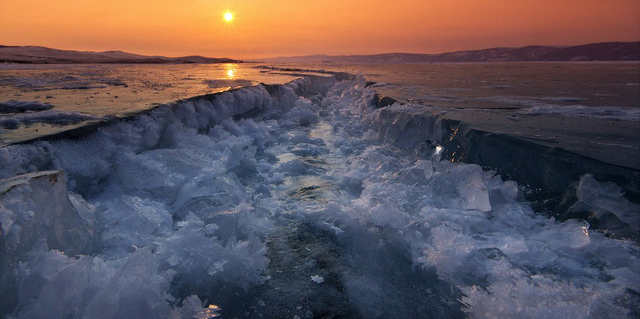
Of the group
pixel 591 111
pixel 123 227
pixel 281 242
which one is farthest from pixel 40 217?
pixel 591 111

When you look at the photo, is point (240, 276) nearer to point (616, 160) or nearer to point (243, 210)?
point (243, 210)

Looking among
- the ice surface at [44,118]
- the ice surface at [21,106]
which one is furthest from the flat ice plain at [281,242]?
the ice surface at [21,106]

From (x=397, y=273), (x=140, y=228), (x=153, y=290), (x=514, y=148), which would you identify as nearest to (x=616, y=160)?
(x=514, y=148)

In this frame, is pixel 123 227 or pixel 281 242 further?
pixel 281 242

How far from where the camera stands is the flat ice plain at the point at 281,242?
2064 millimetres

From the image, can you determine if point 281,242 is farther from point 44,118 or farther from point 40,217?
point 44,118

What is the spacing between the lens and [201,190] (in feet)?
12.3

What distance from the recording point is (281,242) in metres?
3.18

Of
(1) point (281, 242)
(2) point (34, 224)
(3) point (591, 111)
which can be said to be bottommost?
(1) point (281, 242)

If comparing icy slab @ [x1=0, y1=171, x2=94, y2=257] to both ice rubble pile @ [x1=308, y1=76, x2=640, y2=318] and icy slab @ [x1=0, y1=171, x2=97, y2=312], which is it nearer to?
icy slab @ [x1=0, y1=171, x2=97, y2=312]

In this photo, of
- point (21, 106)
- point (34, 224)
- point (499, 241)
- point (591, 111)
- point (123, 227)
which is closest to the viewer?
point (34, 224)

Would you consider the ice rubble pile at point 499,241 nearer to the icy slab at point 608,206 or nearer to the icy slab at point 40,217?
the icy slab at point 608,206

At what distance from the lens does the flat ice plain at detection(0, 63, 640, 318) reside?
81.3 inches

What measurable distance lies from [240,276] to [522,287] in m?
2.09
